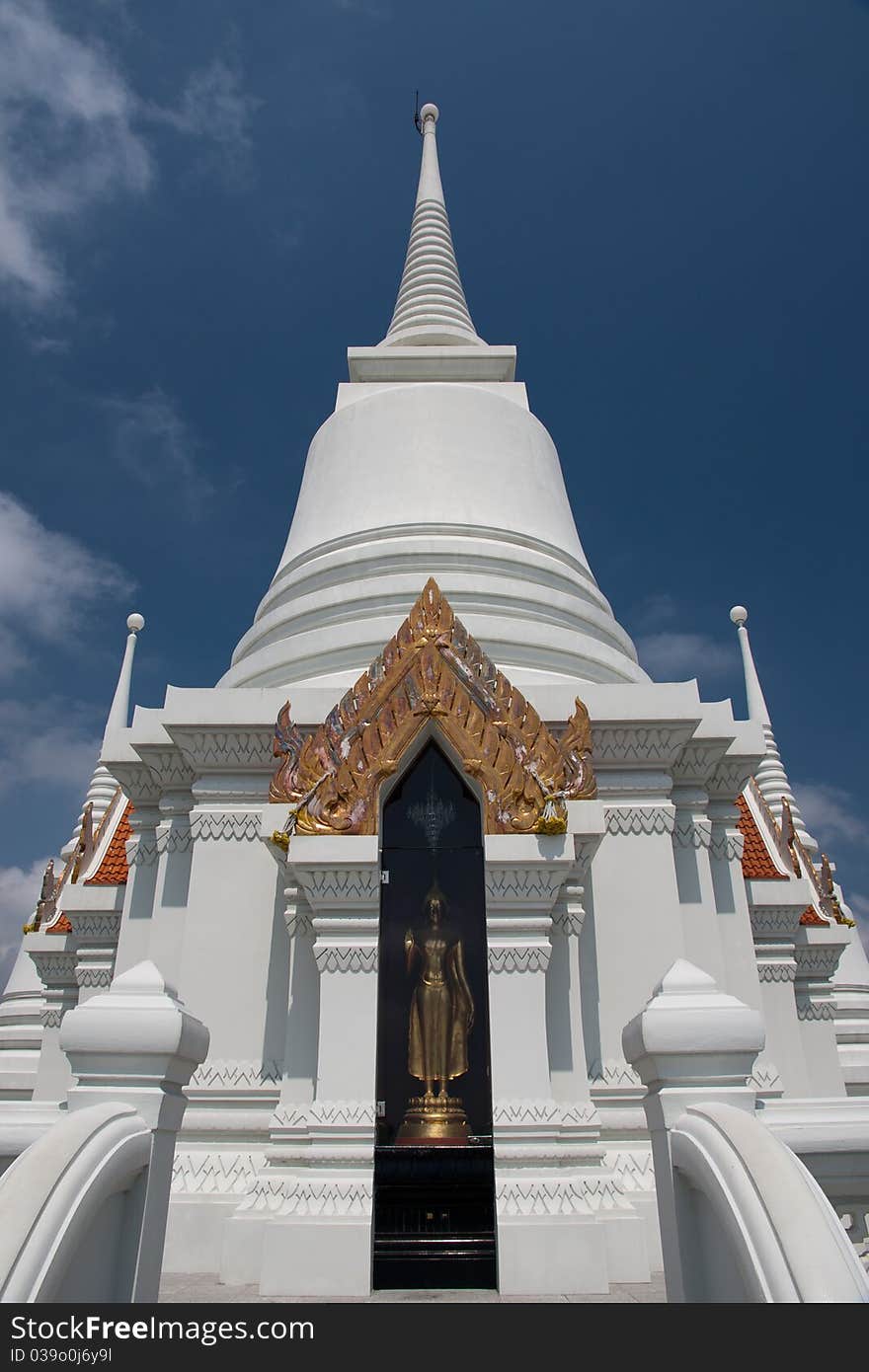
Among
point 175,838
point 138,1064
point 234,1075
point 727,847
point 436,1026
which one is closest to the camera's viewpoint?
point 138,1064

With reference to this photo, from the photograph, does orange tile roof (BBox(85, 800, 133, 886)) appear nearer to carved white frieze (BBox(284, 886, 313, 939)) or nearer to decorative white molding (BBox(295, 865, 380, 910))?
carved white frieze (BBox(284, 886, 313, 939))

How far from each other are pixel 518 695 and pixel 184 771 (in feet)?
11.4

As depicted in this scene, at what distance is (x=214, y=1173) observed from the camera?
23.6 feet

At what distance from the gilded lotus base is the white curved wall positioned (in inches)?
160

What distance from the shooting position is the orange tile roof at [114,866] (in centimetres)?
1179

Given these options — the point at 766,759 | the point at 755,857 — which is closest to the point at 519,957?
the point at 755,857

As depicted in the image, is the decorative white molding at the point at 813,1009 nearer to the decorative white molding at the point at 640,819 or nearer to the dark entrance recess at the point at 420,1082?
the decorative white molding at the point at 640,819

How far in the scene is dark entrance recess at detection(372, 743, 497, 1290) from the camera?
6008mm

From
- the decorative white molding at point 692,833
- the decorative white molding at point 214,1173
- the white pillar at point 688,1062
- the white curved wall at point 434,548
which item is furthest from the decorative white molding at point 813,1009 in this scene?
the white pillar at point 688,1062

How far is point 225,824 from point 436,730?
242 cm

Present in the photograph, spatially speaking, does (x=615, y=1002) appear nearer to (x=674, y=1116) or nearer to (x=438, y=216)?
(x=674, y=1116)

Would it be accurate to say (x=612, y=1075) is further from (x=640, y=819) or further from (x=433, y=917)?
(x=640, y=819)
